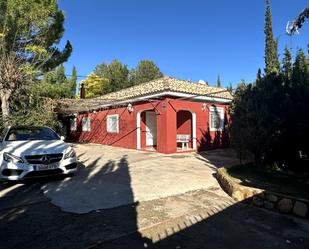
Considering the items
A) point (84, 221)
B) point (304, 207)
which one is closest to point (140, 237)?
point (84, 221)

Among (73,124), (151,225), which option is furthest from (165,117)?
(73,124)

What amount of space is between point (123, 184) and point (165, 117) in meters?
7.01

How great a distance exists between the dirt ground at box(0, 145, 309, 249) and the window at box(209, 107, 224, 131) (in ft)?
36.3

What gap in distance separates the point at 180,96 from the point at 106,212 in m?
10.2

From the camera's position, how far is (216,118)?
57.0 ft

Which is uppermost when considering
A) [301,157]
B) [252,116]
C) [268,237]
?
[252,116]

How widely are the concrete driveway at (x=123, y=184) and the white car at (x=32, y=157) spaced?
0.45 metres

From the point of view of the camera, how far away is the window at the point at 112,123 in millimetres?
18312

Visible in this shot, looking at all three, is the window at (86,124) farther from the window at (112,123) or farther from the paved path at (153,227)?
the paved path at (153,227)

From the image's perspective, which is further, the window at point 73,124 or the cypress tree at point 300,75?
the window at point 73,124

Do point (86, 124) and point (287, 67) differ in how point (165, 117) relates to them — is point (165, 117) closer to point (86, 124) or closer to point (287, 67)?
point (287, 67)

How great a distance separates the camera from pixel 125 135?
17469 millimetres

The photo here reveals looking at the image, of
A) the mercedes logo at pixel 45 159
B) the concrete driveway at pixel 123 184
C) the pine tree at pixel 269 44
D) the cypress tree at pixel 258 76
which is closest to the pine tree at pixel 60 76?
the concrete driveway at pixel 123 184

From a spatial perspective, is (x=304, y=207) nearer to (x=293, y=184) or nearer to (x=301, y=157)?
(x=293, y=184)
